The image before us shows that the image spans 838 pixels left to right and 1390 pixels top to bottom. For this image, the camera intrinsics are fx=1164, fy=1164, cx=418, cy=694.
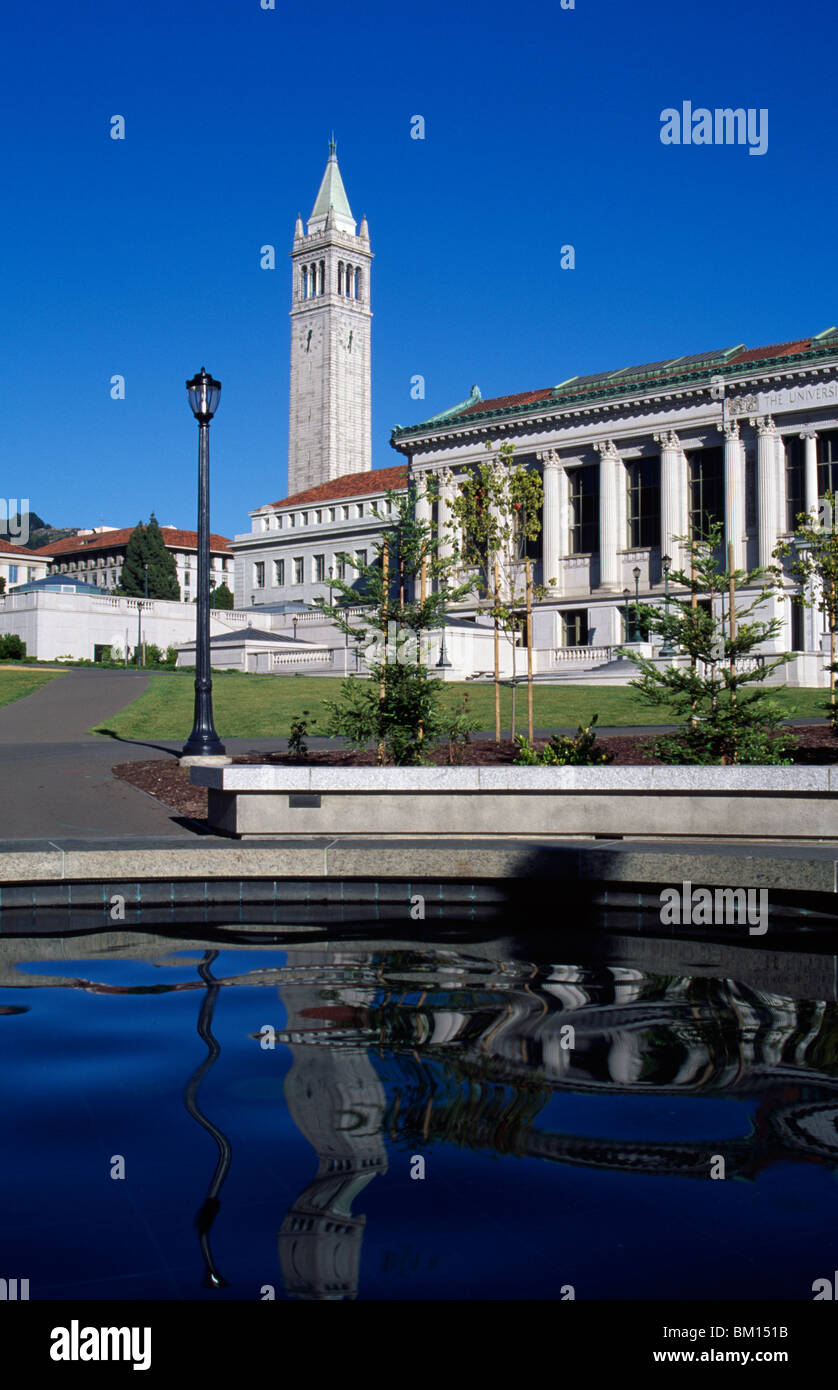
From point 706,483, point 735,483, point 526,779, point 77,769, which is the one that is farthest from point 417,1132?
point 706,483

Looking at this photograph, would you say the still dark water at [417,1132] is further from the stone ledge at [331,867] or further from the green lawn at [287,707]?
the green lawn at [287,707]

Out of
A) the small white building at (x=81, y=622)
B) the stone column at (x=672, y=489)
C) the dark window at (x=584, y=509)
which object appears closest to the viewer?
the stone column at (x=672, y=489)

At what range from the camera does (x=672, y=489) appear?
69.9 m

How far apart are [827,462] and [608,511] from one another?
45.3 ft

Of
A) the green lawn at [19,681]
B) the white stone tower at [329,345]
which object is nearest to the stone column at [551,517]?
the green lawn at [19,681]

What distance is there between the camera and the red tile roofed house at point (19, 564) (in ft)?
495

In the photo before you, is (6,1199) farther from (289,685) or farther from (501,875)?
(289,685)

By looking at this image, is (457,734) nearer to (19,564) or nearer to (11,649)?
(11,649)

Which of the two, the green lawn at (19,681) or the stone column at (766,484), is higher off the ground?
the stone column at (766,484)

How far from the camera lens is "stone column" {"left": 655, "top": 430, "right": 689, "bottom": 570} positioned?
228 ft

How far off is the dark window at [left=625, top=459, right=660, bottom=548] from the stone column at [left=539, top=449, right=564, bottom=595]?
4622mm

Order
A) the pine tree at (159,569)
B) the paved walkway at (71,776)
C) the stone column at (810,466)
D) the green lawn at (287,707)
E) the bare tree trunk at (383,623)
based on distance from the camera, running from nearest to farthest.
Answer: the paved walkway at (71,776), the bare tree trunk at (383,623), the green lawn at (287,707), the stone column at (810,466), the pine tree at (159,569)

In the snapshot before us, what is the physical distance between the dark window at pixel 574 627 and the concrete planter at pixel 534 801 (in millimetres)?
61440

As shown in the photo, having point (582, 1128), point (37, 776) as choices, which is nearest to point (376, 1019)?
point (582, 1128)
